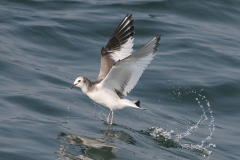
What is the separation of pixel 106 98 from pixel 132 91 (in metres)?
3.15

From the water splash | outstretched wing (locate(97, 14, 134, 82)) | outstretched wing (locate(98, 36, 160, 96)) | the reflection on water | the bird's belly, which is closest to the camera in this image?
the reflection on water

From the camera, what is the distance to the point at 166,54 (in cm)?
1407

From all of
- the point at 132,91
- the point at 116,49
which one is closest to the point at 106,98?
the point at 116,49

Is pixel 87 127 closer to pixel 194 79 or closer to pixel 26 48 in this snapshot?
pixel 194 79

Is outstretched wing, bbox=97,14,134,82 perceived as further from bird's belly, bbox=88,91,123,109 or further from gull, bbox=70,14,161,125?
bird's belly, bbox=88,91,123,109

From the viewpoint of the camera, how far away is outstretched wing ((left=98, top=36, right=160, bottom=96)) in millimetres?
7477

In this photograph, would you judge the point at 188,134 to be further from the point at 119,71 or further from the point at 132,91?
the point at 132,91

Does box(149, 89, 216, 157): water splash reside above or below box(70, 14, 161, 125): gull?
below

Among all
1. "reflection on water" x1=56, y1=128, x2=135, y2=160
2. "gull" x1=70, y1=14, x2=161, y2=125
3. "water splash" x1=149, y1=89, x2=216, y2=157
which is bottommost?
"reflection on water" x1=56, y1=128, x2=135, y2=160

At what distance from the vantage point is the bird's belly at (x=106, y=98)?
825 centimetres

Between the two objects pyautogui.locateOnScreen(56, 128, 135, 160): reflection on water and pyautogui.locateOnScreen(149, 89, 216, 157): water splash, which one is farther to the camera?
pyautogui.locateOnScreen(149, 89, 216, 157): water splash

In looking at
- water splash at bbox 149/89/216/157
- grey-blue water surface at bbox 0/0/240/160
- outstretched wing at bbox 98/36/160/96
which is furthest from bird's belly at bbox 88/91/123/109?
water splash at bbox 149/89/216/157

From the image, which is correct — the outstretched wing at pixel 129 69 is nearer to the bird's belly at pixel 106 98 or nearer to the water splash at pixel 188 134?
the bird's belly at pixel 106 98

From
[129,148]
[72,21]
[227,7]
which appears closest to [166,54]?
[72,21]
